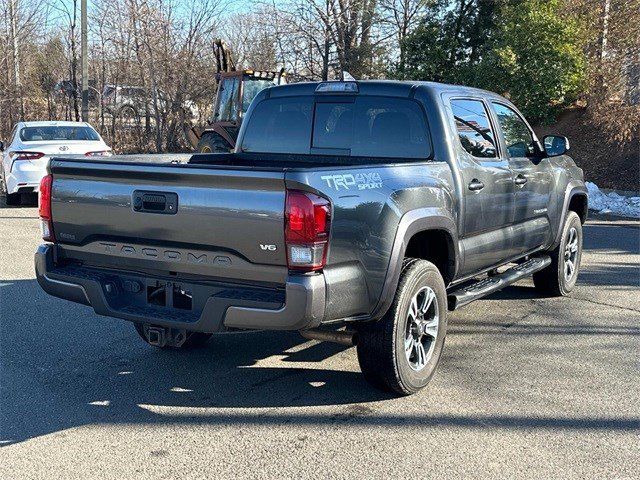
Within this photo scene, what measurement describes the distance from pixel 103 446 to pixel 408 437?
1707 millimetres

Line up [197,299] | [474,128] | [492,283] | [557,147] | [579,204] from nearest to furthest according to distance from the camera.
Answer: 1. [197,299]
2. [474,128]
3. [492,283]
4. [557,147]
5. [579,204]

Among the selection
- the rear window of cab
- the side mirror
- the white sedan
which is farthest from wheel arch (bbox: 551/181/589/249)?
the white sedan

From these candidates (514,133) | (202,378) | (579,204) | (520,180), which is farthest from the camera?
(579,204)

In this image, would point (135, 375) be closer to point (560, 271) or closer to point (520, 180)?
point (520, 180)

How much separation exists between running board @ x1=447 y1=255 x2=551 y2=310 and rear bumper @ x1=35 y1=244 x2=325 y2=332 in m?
1.64

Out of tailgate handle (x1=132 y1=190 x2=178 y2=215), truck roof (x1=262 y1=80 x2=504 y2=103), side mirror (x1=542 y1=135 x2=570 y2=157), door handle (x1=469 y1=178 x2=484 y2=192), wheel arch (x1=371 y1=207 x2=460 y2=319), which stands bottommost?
wheel arch (x1=371 y1=207 x2=460 y2=319)

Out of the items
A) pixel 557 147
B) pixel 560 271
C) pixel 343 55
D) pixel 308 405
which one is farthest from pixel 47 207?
pixel 343 55

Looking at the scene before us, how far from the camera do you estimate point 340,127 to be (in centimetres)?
561

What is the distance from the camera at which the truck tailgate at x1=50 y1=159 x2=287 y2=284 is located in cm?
389

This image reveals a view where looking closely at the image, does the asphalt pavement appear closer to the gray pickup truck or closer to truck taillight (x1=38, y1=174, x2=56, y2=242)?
the gray pickup truck

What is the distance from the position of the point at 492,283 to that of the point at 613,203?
35.7ft

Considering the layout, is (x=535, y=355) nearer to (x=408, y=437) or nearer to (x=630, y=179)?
(x=408, y=437)

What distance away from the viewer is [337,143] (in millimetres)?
5605

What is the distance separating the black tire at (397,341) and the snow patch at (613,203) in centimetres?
1144
